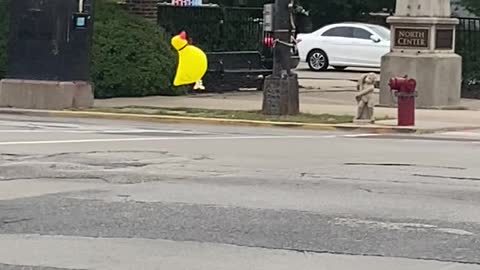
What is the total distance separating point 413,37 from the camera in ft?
77.1

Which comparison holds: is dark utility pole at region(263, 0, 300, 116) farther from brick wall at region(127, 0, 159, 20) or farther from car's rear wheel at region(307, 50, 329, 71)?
car's rear wheel at region(307, 50, 329, 71)

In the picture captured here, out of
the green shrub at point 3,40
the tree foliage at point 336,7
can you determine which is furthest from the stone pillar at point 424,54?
the tree foliage at point 336,7

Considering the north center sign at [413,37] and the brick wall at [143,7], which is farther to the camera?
the brick wall at [143,7]

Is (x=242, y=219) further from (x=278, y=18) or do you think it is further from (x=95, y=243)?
(x=278, y=18)

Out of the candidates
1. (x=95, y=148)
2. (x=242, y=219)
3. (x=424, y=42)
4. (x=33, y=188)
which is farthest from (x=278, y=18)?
(x=242, y=219)

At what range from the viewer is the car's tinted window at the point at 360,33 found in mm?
36812

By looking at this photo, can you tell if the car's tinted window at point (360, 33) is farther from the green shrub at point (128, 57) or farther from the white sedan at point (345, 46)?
the green shrub at point (128, 57)

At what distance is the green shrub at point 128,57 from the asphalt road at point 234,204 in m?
8.33

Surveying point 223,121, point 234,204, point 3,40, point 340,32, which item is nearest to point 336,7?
point 340,32

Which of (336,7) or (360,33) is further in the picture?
(336,7)

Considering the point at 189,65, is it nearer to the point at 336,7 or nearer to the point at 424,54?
the point at 424,54

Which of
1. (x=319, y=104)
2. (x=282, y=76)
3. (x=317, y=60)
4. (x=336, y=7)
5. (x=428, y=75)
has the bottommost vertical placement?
(x=319, y=104)

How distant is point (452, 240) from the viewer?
8367 millimetres

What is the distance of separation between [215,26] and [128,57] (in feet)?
13.1
